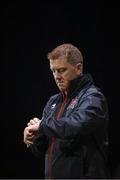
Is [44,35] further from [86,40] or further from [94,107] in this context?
[94,107]

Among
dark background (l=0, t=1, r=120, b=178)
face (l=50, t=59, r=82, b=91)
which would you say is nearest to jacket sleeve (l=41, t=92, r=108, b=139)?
face (l=50, t=59, r=82, b=91)

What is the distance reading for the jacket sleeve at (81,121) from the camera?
6.23 ft

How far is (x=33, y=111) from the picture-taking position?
11.6 feet

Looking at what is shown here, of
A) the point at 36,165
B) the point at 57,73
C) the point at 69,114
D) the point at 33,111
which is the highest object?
the point at 57,73

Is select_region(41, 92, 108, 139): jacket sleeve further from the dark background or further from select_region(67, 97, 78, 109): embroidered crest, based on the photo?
the dark background

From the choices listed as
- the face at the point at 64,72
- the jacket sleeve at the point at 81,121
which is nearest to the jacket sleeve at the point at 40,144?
the jacket sleeve at the point at 81,121

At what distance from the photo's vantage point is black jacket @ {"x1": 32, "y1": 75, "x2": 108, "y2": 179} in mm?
1910

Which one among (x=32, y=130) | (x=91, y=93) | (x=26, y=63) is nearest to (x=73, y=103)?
(x=91, y=93)

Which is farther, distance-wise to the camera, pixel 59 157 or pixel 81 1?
pixel 81 1

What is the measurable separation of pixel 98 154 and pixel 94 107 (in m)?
0.22

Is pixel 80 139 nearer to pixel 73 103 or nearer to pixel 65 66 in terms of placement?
pixel 73 103

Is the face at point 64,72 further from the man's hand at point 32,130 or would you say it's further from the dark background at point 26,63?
the dark background at point 26,63

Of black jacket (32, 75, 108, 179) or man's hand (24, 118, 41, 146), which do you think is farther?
man's hand (24, 118, 41, 146)

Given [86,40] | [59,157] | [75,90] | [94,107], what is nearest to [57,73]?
[75,90]
